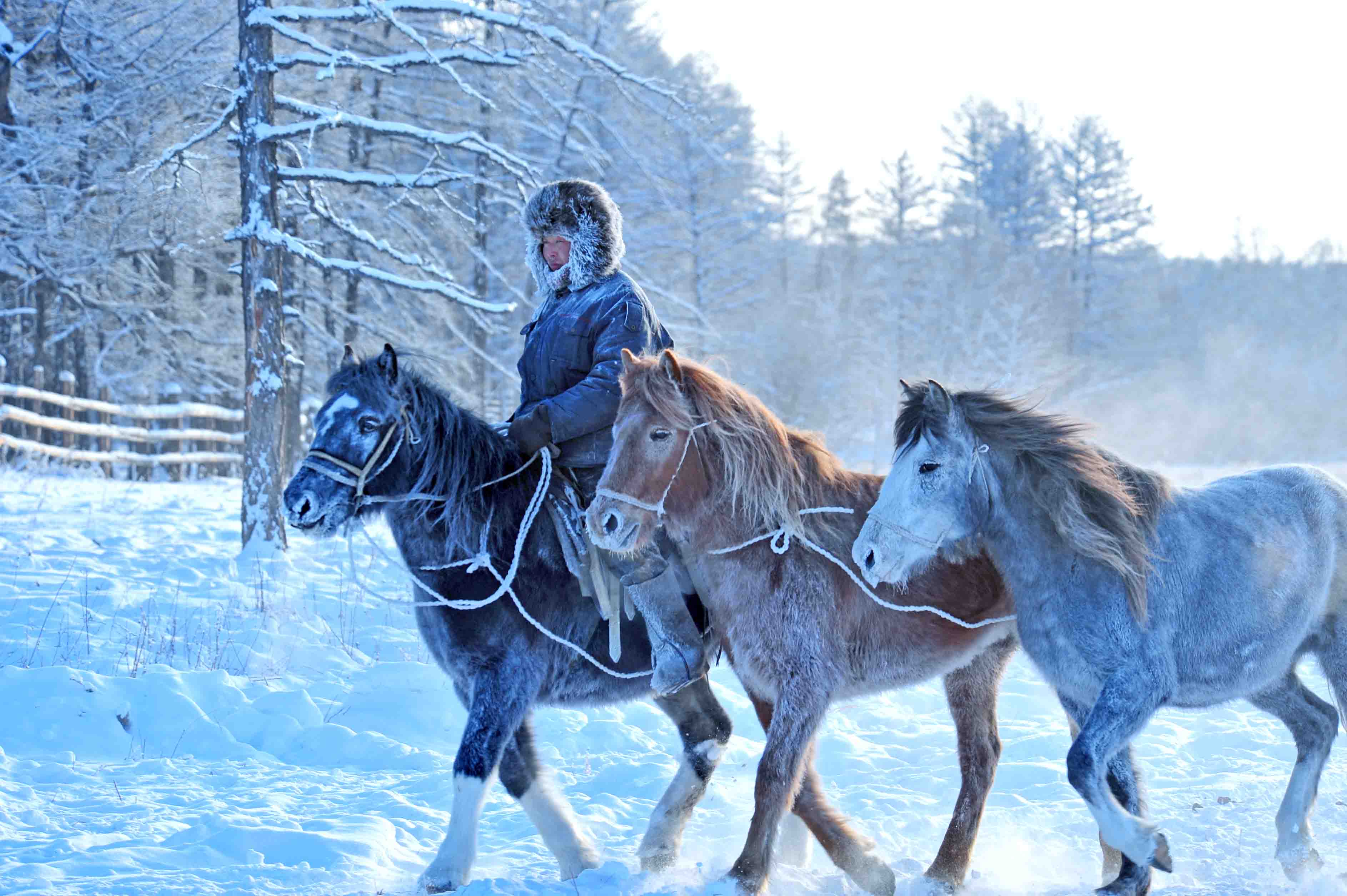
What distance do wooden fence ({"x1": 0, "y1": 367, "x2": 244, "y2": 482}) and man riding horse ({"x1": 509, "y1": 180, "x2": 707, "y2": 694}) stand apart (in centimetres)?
1231

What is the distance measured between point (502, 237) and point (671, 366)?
1664 cm

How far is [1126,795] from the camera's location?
390 cm

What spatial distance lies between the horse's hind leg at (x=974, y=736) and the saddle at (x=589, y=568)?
1500 mm

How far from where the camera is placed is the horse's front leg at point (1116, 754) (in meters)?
3.60

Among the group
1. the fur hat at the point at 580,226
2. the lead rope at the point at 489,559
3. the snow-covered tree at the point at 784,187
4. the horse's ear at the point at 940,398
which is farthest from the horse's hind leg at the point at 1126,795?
the snow-covered tree at the point at 784,187

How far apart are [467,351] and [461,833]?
14968mm

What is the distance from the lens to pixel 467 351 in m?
18.5

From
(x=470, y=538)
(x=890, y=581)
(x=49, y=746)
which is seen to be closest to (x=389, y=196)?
(x=49, y=746)

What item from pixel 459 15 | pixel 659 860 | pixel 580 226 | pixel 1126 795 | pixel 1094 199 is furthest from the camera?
pixel 1094 199

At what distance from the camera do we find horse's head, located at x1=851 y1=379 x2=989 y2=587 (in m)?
3.92

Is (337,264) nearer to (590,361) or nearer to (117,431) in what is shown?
(590,361)

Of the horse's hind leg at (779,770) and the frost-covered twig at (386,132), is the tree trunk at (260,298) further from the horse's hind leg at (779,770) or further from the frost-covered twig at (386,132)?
the horse's hind leg at (779,770)

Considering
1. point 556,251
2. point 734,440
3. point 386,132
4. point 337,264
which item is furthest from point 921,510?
point 337,264

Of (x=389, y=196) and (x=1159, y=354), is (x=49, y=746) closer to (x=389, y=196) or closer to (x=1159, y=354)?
(x=389, y=196)
